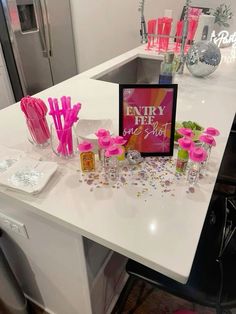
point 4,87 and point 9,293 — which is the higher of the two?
point 4,87

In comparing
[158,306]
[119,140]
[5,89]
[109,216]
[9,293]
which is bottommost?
[158,306]

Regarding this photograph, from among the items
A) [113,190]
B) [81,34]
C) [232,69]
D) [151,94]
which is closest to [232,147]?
[232,69]

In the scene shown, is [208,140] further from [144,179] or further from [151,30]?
[151,30]

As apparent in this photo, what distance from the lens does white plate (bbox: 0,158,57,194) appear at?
64 cm

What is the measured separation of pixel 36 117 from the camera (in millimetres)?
794

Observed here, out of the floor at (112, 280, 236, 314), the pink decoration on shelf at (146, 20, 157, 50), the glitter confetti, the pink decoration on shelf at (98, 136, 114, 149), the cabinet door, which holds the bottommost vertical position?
the floor at (112, 280, 236, 314)

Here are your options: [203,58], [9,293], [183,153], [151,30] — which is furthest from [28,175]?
[151,30]

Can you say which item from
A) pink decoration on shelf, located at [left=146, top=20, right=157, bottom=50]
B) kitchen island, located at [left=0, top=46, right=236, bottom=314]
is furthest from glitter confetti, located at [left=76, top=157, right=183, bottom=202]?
pink decoration on shelf, located at [left=146, top=20, right=157, bottom=50]

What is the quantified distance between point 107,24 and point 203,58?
6.35ft

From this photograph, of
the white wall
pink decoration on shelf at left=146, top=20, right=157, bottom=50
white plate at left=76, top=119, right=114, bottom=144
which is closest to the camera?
white plate at left=76, top=119, right=114, bottom=144

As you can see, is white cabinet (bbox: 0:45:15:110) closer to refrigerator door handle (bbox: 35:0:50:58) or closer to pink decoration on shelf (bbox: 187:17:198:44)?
refrigerator door handle (bbox: 35:0:50:58)

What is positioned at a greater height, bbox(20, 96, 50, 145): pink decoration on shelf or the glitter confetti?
bbox(20, 96, 50, 145): pink decoration on shelf

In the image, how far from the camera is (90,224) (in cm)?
56

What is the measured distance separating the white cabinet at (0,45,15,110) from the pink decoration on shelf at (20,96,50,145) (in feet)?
6.55
